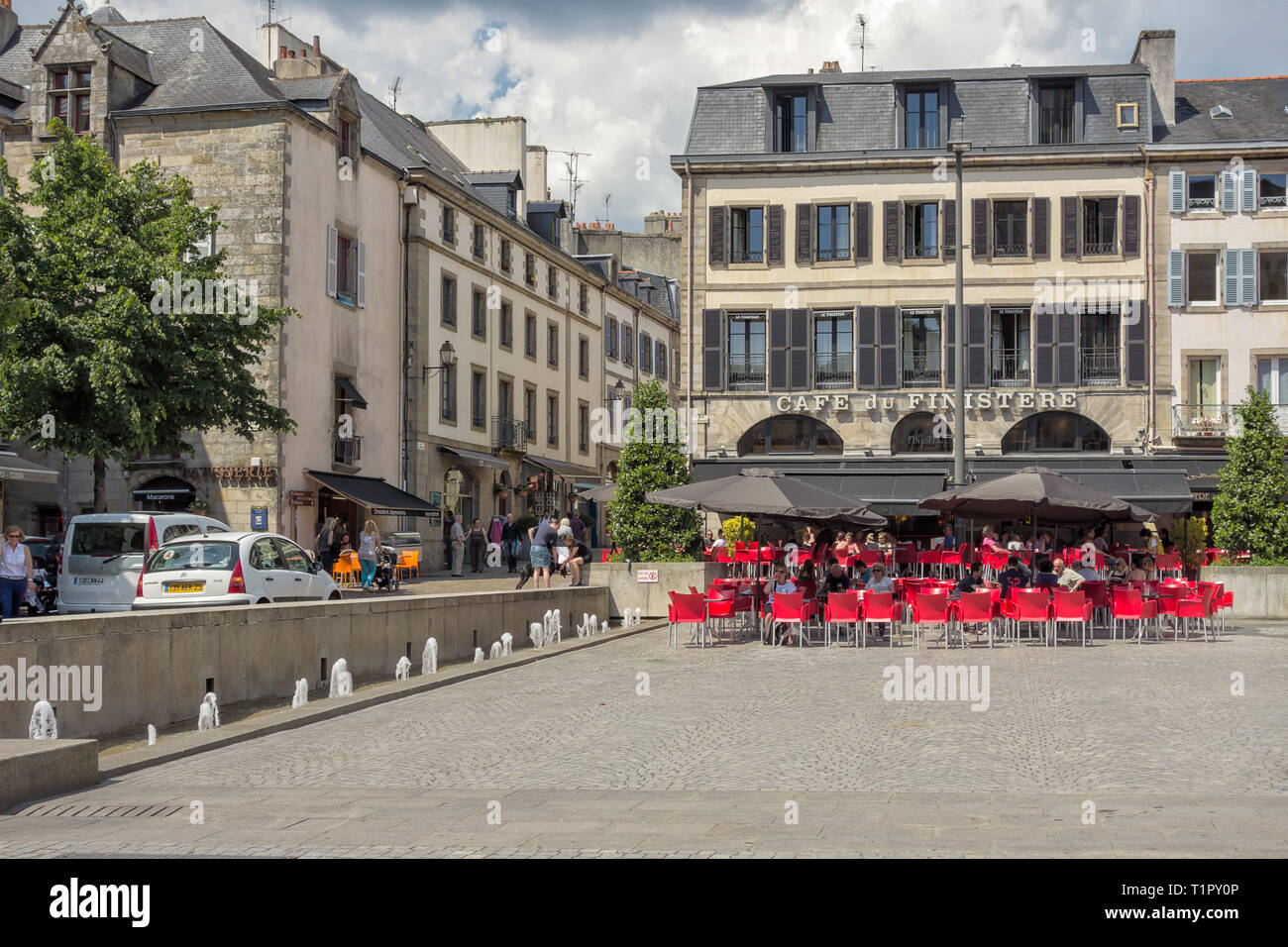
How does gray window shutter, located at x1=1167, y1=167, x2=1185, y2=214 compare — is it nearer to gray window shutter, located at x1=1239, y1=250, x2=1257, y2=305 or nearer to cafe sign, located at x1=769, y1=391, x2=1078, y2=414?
gray window shutter, located at x1=1239, y1=250, x2=1257, y2=305

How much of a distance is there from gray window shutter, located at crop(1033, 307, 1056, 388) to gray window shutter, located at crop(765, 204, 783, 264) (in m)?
7.23

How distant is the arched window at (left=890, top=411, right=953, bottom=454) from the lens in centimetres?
3919

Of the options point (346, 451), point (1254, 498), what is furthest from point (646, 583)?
point (346, 451)

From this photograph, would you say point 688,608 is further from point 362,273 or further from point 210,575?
point 362,273

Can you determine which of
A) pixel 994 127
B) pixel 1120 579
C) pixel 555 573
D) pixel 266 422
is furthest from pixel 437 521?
pixel 1120 579

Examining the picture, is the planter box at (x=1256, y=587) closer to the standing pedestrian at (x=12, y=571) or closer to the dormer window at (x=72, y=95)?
the standing pedestrian at (x=12, y=571)

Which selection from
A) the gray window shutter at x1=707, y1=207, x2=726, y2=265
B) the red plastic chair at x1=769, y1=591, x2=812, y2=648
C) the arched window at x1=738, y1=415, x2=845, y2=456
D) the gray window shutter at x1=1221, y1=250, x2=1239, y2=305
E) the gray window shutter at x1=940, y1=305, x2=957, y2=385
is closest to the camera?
the red plastic chair at x1=769, y1=591, x2=812, y2=648

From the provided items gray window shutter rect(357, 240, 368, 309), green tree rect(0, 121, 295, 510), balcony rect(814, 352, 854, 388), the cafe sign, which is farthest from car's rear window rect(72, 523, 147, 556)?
balcony rect(814, 352, 854, 388)

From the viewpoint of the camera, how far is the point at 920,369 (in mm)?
39188

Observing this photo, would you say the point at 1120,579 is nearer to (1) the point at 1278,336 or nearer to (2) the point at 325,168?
(1) the point at 1278,336

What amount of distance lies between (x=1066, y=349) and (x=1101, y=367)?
106 cm

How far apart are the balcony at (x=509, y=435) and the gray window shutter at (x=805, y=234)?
1310 centimetres

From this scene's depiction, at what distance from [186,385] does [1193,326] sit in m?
26.0

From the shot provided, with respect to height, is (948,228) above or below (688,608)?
above
